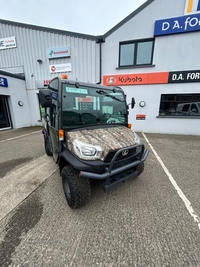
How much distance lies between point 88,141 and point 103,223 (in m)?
1.25

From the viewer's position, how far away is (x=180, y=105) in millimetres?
6805

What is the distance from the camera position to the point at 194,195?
91.1 inches

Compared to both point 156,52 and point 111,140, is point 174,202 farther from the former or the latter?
point 156,52

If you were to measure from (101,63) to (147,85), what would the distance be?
10.2 feet

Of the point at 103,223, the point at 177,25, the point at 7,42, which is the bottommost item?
the point at 103,223

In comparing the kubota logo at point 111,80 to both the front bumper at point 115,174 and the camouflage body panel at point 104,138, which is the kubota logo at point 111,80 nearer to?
the camouflage body panel at point 104,138

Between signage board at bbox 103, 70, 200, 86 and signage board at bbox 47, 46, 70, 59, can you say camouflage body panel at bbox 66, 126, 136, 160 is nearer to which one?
signage board at bbox 103, 70, 200, 86

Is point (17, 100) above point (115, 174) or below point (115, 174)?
above

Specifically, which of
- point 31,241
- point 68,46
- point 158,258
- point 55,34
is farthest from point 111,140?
point 55,34

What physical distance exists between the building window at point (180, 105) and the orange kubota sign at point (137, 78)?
1041 mm

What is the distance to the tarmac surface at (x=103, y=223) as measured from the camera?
1.33m

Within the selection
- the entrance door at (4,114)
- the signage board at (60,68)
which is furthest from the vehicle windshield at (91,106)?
the entrance door at (4,114)

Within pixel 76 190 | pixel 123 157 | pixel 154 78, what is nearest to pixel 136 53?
pixel 154 78

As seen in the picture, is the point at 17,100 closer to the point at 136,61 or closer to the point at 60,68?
the point at 60,68
